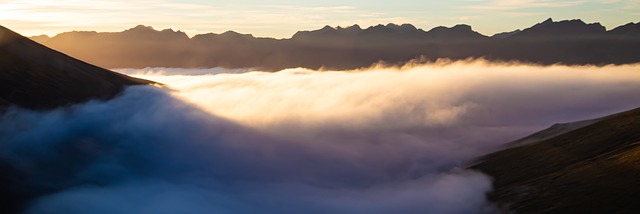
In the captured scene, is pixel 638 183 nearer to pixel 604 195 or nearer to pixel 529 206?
pixel 604 195

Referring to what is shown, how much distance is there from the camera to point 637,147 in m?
190

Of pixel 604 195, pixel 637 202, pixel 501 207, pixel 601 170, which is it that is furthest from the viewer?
pixel 501 207

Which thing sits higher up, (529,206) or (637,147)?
(637,147)

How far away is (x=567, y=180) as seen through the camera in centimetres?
19025

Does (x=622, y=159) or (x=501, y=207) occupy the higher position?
(x=622, y=159)

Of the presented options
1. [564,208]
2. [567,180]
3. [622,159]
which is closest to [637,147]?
[622,159]

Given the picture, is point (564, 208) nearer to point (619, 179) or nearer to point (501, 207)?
point (619, 179)

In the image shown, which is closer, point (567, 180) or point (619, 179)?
point (619, 179)

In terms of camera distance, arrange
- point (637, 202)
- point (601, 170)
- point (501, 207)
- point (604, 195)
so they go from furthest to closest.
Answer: point (501, 207), point (601, 170), point (604, 195), point (637, 202)

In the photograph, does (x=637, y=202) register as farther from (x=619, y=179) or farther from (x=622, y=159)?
(x=622, y=159)

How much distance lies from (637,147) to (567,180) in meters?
21.1

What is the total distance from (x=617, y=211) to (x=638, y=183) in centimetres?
1364

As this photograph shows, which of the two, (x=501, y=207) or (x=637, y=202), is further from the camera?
(x=501, y=207)

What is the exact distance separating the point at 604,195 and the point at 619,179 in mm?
7023
